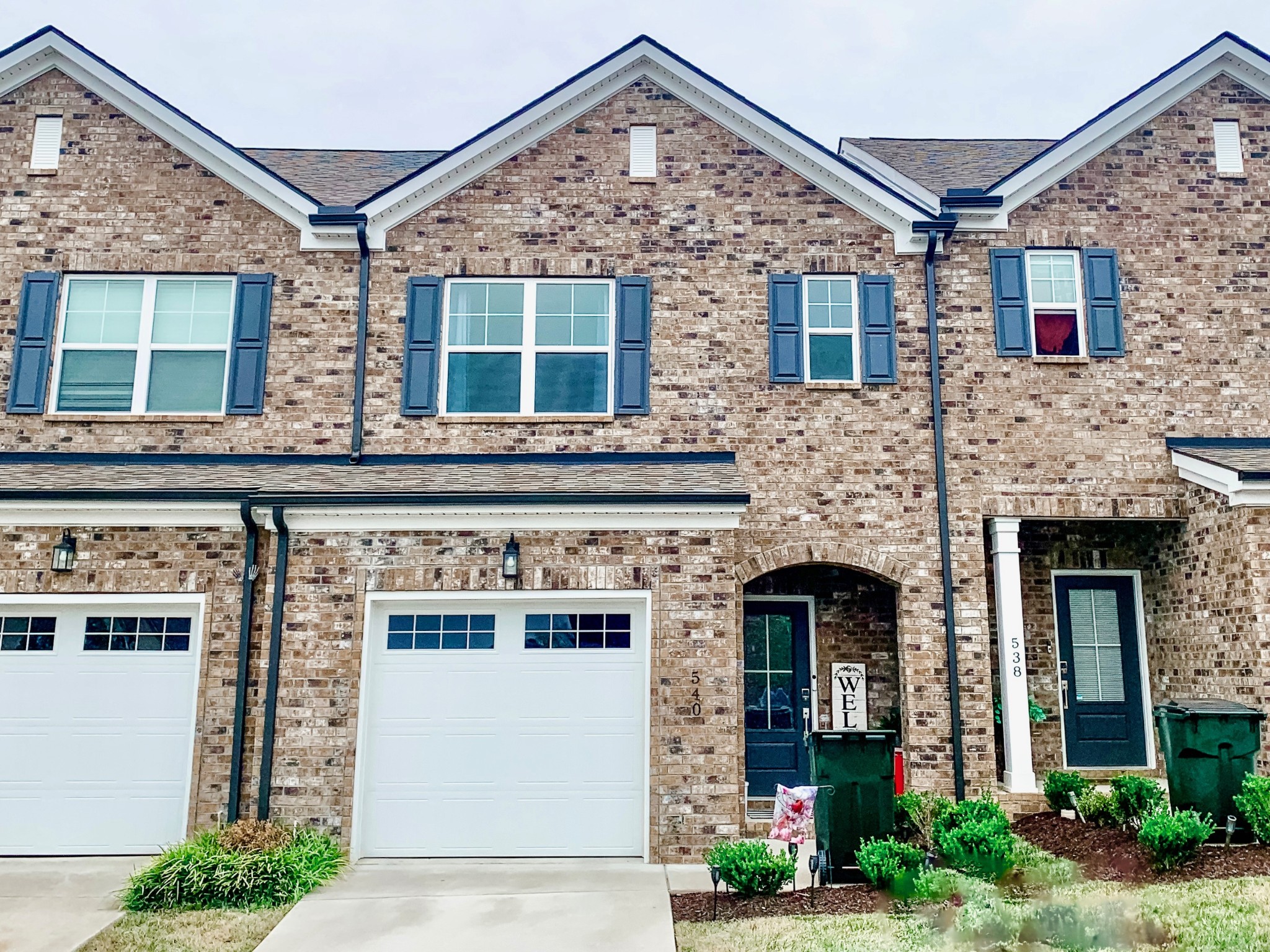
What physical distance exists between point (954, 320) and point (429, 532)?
622cm

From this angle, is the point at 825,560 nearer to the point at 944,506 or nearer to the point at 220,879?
the point at 944,506

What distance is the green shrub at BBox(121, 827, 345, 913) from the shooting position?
7.47 meters

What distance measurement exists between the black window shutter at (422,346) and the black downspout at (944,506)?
5.44 m

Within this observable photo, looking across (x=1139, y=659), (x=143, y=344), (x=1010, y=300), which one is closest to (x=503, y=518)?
(x=143, y=344)

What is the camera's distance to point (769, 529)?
10.6m

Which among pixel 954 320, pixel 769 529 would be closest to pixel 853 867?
pixel 769 529

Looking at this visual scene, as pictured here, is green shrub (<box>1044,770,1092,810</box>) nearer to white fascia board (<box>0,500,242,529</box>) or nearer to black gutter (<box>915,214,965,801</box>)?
black gutter (<box>915,214,965,801</box>)

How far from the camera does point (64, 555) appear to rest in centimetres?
924

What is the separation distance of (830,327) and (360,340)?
5223mm

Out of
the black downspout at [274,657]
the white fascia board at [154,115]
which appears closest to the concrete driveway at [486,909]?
the black downspout at [274,657]

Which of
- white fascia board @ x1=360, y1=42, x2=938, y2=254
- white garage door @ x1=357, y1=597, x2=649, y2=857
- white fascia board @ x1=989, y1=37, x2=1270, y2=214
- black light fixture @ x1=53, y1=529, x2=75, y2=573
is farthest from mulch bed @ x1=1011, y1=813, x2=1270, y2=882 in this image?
black light fixture @ x1=53, y1=529, x2=75, y2=573

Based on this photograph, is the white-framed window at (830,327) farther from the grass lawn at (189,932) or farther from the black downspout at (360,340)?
the grass lawn at (189,932)

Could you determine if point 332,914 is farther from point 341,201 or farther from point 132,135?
point 132,135

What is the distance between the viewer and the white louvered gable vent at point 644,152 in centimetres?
1160
